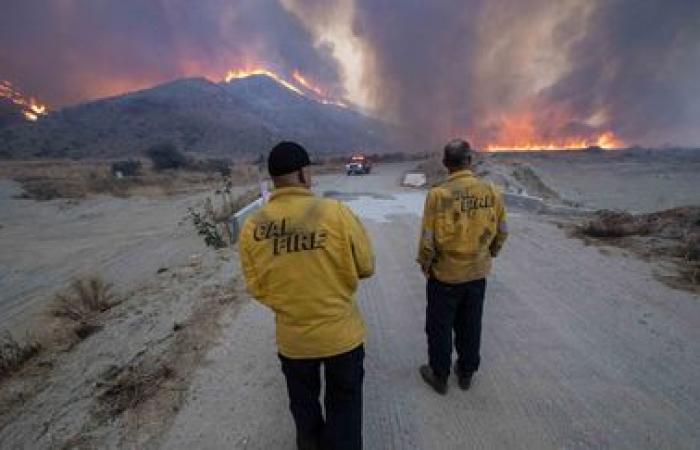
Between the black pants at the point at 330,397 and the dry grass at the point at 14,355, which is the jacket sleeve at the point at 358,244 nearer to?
the black pants at the point at 330,397

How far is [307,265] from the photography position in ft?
7.98

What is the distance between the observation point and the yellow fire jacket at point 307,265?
242cm

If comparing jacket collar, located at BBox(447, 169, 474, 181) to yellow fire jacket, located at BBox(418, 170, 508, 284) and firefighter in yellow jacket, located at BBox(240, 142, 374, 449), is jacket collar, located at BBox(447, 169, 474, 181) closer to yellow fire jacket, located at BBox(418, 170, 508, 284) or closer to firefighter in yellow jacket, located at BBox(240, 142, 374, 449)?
yellow fire jacket, located at BBox(418, 170, 508, 284)

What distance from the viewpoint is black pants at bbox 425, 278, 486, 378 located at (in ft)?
12.2

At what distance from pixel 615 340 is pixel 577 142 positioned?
8869 cm

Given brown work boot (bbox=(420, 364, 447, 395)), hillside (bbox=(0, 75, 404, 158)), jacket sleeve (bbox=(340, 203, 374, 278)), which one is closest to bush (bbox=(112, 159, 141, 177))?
brown work boot (bbox=(420, 364, 447, 395))

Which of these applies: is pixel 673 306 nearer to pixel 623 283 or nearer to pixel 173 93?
pixel 623 283

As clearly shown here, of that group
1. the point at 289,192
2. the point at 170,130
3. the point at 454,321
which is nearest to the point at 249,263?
the point at 289,192

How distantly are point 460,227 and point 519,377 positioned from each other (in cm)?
159

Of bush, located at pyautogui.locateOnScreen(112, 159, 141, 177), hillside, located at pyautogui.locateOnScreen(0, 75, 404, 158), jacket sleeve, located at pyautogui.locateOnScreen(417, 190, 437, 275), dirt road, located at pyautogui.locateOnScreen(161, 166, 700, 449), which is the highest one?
hillside, located at pyautogui.locateOnScreen(0, 75, 404, 158)

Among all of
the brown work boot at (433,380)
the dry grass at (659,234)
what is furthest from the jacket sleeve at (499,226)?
the dry grass at (659,234)

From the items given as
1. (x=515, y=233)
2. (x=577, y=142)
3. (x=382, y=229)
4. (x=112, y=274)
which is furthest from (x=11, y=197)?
(x=577, y=142)

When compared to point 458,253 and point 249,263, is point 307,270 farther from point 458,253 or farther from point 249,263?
point 458,253

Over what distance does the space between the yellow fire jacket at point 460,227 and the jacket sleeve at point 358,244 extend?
1159mm
